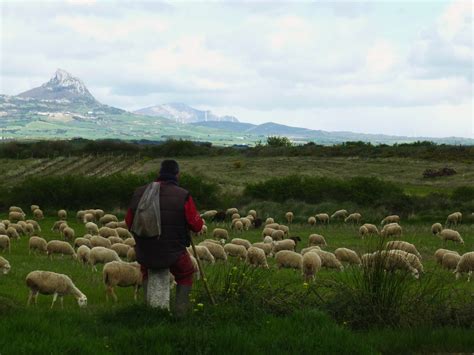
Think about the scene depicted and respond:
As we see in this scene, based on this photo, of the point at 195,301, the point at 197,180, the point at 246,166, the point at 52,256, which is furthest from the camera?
the point at 246,166

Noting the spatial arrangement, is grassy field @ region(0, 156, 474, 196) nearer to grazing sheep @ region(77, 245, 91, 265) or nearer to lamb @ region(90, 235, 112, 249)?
lamb @ region(90, 235, 112, 249)

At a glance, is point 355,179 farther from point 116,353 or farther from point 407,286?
point 116,353

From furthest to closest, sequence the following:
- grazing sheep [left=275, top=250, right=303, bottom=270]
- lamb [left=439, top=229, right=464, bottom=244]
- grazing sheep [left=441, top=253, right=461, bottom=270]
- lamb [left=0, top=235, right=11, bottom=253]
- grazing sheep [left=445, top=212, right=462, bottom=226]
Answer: grazing sheep [left=445, top=212, right=462, bottom=226]
lamb [left=439, top=229, right=464, bottom=244]
lamb [left=0, top=235, right=11, bottom=253]
grazing sheep [left=441, top=253, right=461, bottom=270]
grazing sheep [left=275, top=250, right=303, bottom=270]

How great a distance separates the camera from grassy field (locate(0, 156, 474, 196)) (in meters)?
66.9

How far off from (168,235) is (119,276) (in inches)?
195

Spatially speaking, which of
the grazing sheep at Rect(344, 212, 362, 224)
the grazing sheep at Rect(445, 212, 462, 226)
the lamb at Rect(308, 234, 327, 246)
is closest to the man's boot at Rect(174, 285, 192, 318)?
the lamb at Rect(308, 234, 327, 246)

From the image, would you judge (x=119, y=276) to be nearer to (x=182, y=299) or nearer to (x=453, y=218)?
(x=182, y=299)

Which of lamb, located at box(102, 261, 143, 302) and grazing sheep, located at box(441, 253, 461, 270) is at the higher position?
lamb, located at box(102, 261, 143, 302)

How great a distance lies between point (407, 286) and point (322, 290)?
271 centimetres

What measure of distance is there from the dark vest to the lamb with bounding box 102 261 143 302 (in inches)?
180

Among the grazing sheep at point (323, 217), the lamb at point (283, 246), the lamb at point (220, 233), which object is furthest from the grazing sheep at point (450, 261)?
the grazing sheep at point (323, 217)

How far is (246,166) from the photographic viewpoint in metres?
87.7

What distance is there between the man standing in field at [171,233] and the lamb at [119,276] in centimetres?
448

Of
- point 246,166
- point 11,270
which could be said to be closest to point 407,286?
point 11,270
